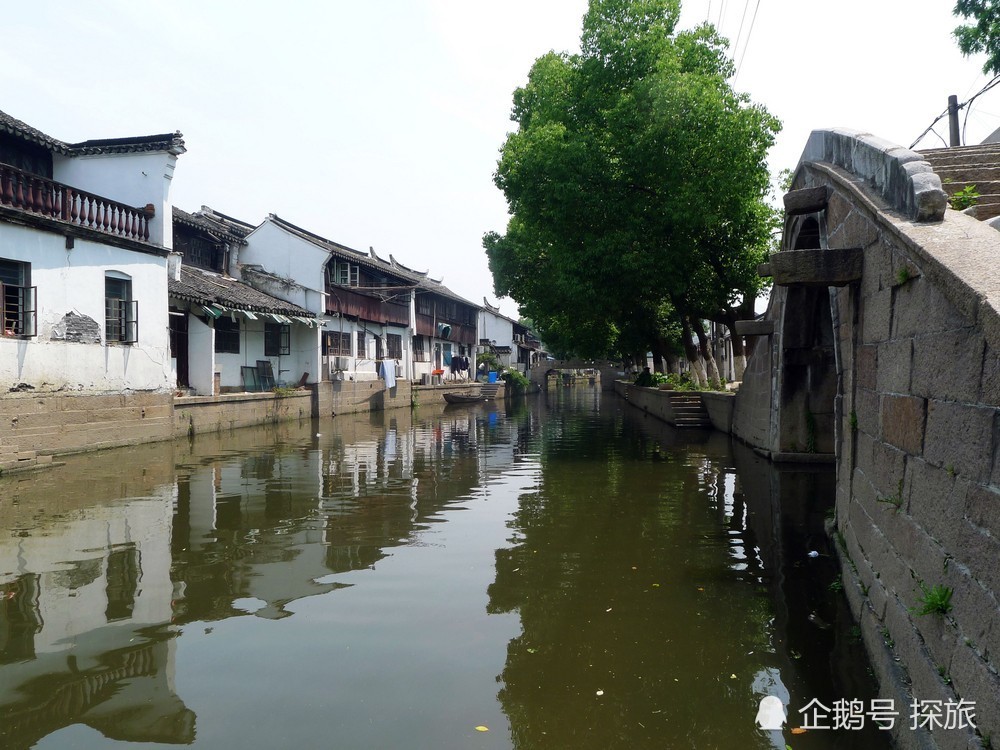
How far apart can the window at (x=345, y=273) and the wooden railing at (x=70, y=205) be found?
12345 millimetres

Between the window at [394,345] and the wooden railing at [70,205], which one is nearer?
the wooden railing at [70,205]

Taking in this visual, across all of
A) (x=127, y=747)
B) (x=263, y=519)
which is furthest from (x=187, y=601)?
(x=263, y=519)

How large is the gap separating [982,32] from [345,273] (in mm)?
21965

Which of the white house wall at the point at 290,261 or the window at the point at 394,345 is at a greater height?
the white house wall at the point at 290,261

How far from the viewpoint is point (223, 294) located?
20.4 meters

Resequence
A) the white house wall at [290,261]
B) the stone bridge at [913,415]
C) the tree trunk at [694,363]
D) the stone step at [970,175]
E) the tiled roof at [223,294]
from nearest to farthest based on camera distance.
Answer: the stone bridge at [913,415], the stone step at [970,175], the tiled roof at [223,294], the tree trunk at [694,363], the white house wall at [290,261]

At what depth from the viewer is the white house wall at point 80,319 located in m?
12.5

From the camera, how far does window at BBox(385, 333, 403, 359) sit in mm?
32531

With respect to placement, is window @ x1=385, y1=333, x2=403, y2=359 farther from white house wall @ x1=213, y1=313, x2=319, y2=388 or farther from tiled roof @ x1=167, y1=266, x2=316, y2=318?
tiled roof @ x1=167, y1=266, x2=316, y2=318

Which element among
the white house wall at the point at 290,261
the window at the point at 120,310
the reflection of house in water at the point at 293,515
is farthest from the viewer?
the white house wall at the point at 290,261

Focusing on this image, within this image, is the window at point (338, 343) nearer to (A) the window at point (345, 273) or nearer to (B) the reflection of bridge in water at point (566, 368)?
(A) the window at point (345, 273)

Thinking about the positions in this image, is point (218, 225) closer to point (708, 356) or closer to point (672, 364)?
point (708, 356)

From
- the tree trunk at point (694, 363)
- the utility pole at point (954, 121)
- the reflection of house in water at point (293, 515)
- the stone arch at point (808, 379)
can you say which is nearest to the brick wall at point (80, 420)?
the reflection of house in water at point (293, 515)

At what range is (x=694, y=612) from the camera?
5.11 meters
